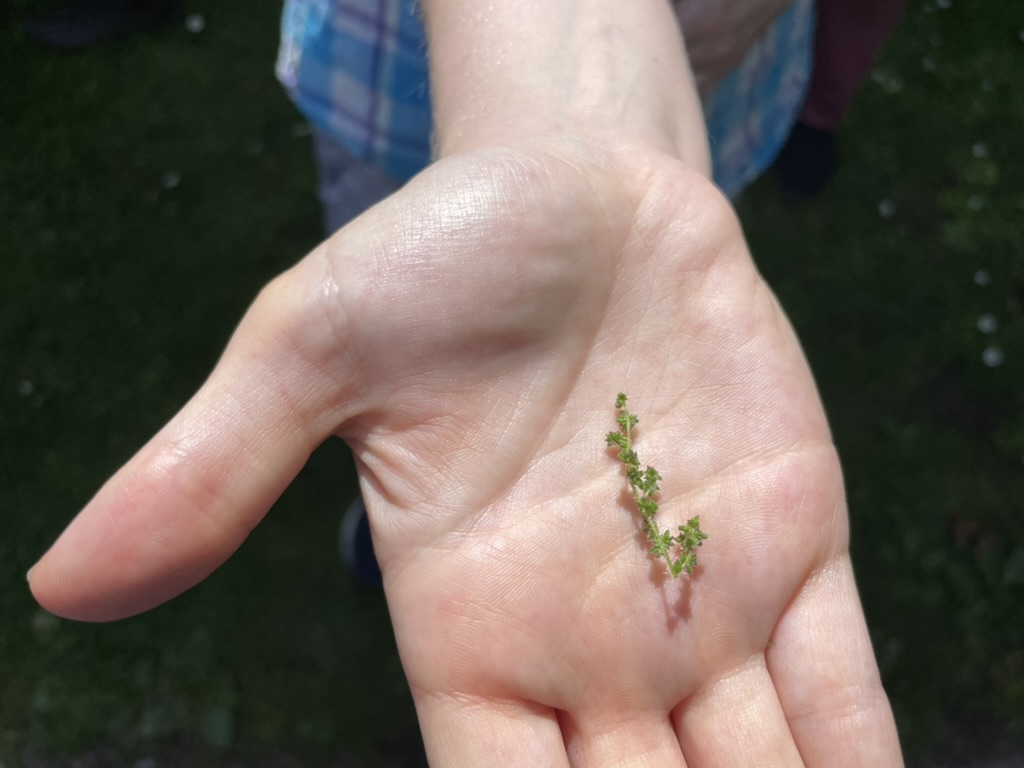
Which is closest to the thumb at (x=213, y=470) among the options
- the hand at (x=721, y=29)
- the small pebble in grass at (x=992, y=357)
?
the hand at (x=721, y=29)

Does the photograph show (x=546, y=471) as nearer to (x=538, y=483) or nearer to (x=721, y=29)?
(x=538, y=483)

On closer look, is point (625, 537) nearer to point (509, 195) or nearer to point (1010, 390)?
point (509, 195)

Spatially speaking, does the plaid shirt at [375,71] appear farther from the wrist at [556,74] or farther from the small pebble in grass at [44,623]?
the small pebble in grass at [44,623]

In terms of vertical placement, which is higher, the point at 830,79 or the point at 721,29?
the point at 721,29

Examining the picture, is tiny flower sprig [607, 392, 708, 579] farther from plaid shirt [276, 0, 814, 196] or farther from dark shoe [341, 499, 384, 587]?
dark shoe [341, 499, 384, 587]

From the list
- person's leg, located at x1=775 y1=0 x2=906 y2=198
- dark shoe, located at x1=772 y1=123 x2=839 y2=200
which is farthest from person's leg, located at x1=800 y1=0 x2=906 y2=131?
dark shoe, located at x1=772 y1=123 x2=839 y2=200

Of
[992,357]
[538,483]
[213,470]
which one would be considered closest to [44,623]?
[213,470]

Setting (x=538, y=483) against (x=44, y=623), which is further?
(x=44, y=623)

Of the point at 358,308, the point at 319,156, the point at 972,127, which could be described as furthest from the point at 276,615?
the point at 972,127
